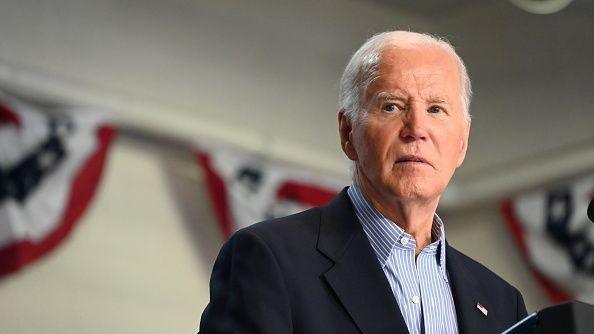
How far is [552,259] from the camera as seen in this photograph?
25.4 feet

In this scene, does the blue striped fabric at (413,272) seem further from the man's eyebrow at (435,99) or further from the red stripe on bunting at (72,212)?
A: the red stripe on bunting at (72,212)

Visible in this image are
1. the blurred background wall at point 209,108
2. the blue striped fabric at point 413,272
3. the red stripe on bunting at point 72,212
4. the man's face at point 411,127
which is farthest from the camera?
the blurred background wall at point 209,108

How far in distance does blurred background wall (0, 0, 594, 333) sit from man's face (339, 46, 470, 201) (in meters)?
4.62

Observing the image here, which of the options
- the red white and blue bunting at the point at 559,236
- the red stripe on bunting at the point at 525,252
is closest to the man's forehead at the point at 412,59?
the red white and blue bunting at the point at 559,236

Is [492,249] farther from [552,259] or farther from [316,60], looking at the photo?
[316,60]

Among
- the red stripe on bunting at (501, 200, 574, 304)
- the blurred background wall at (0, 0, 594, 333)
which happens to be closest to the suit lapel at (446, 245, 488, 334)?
the blurred background wall at (0, 0, 594, 333)

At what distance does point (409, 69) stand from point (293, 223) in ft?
1.42

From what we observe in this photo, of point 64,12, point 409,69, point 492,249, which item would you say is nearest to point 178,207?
point 64,12

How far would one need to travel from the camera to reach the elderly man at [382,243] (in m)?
2.05

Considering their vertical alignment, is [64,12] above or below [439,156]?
above

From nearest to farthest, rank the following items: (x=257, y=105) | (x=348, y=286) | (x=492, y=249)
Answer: (x=348, y=286) → (x=257, y=105) → (x=492, y=249)

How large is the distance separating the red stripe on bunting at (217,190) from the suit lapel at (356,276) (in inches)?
198

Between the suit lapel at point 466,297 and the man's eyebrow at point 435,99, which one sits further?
the man's eyebrow at point 435,99

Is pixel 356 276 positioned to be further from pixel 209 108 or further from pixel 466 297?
pixel 209 108
